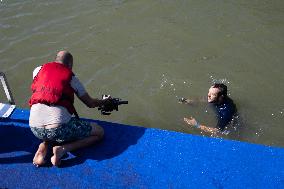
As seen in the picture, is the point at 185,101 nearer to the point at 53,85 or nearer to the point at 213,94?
the point at 213,94

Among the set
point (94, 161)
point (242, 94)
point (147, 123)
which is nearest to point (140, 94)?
point (147, 123)

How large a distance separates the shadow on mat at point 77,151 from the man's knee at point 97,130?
0.44 feet

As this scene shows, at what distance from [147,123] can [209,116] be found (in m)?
1.15

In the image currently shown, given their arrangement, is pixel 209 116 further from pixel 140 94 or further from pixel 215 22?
pixel 215 22

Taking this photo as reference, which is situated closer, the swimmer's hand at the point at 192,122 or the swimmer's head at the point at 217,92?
the swimmer's head at the point at 217,92

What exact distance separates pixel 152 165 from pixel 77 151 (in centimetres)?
109

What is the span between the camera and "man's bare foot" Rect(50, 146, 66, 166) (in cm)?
525

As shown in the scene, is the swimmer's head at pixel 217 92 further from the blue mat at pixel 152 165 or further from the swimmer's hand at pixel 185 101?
the blue mat at pixel 152 165

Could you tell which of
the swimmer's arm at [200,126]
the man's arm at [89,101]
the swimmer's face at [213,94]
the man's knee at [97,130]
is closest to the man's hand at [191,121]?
the swimmer's arm at [200,126]

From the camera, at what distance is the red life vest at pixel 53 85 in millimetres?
5004

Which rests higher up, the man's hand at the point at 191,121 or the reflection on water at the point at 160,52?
the reflection on water at the point at 160,52

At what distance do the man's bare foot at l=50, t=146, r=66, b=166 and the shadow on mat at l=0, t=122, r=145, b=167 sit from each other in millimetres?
147

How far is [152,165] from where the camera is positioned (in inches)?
207

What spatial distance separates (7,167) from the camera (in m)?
5.45
